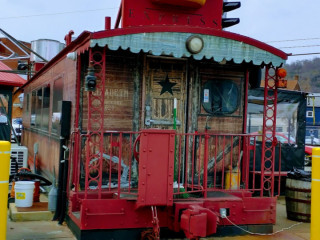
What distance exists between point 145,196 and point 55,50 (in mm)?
14831

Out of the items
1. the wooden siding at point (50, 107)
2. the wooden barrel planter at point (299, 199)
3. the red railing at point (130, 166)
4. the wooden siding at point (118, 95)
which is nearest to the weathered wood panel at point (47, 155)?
the wooden siding at point (50, 107)

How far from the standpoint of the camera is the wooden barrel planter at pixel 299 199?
7.55 m

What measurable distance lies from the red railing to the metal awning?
1.27 meters

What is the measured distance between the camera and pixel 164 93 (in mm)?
7180

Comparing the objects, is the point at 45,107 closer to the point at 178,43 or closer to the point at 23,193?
the point at 23,193

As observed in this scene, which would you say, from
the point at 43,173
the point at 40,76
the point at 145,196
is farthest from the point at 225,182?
the point at 40,76

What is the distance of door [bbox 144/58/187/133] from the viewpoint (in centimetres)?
710

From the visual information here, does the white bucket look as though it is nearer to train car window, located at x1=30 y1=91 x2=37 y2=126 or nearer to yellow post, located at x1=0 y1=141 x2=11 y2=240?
yellow post, located at x1=0 y1=141 x2=11 y2=240

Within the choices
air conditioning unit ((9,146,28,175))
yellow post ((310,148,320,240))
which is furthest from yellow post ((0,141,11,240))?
air conditioning unit ((9,146,28,175))

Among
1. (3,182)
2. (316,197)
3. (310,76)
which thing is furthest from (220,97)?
(310,76)

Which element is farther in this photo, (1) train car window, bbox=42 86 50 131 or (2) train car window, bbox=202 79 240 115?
(1) train car window, bbox=42 86 50 131

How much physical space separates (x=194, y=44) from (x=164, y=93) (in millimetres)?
1338

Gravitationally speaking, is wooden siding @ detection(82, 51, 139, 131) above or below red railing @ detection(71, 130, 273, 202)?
above

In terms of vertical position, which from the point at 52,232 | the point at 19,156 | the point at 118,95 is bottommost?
the point at 52,232
